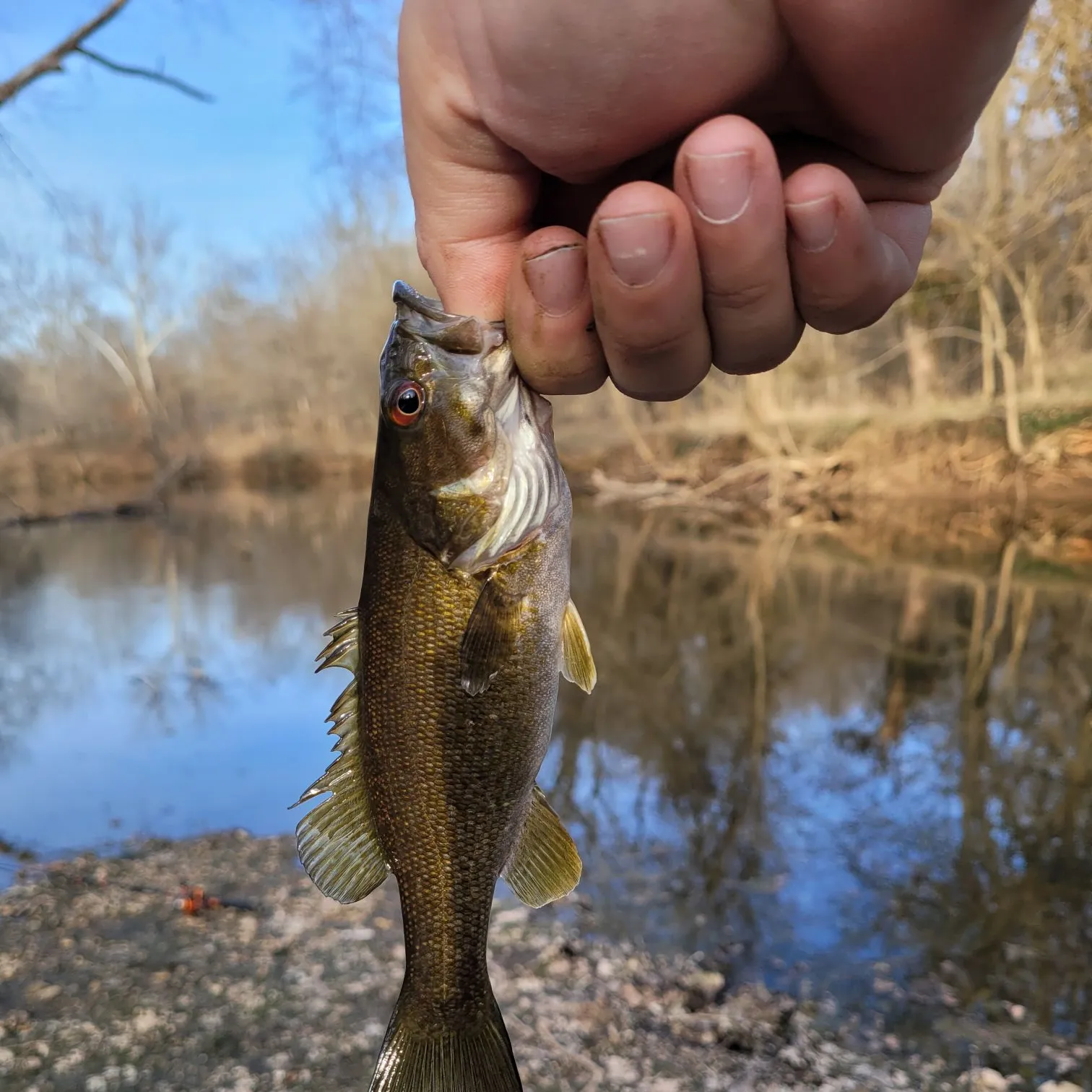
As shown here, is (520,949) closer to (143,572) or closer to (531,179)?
(531,179)

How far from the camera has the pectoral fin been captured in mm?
1954

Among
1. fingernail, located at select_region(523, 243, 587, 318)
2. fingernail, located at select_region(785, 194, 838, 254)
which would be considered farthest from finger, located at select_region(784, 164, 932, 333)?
fingernail, located at select_region(523, 243, 587, 318)

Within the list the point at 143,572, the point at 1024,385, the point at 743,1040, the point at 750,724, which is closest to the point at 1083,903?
the point at 743,1040

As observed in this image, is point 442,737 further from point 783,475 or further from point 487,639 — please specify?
point 783,475

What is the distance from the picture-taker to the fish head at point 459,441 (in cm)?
196

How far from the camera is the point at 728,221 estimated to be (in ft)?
5.14

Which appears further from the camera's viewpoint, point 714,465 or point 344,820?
point 714,465

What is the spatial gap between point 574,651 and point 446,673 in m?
0.37

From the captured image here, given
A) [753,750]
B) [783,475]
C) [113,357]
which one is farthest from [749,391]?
[113,357]

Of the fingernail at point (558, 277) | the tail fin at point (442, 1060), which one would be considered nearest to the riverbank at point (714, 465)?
the tail fin at point (442, 1060)

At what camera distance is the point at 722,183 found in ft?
4.96

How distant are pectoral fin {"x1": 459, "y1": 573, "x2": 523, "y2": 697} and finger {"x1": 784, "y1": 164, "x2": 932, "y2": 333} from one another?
3.16 ft

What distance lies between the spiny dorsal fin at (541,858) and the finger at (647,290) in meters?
1.13

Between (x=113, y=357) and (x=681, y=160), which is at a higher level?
(x=113, y=357)
